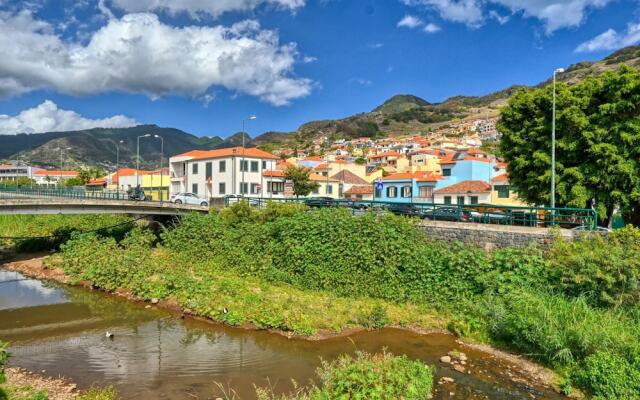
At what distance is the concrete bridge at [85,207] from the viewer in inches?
1032

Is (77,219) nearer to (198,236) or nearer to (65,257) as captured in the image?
(65,257)

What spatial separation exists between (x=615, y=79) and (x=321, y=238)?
1886cm

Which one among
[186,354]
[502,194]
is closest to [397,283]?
[186,354]

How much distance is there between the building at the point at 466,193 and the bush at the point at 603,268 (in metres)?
33.6

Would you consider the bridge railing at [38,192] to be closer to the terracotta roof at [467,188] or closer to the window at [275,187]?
the window at [275,187]

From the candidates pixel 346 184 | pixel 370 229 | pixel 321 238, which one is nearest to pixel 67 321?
pixel 321 238

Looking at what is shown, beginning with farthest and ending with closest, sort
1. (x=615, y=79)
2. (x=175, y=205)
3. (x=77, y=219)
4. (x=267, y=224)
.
Answer: 1. (x=77, y=219)
2. (x=175, y=205)
3. (x=267, y=224)
4. (x=615, y=79)

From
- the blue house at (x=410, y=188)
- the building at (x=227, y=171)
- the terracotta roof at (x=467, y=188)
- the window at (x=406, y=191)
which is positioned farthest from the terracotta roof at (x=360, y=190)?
the terracotta roof at (x=467, y=188)

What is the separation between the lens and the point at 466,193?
50.1 m

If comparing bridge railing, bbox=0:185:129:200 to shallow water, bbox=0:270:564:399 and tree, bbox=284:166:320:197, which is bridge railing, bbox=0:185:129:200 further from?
tree, bbox=284:166:320:197

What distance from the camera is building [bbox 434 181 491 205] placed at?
49.0m

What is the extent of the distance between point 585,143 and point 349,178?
50496 mm

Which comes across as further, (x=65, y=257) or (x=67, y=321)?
(x=65, y=257)

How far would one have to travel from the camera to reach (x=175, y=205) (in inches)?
1399
